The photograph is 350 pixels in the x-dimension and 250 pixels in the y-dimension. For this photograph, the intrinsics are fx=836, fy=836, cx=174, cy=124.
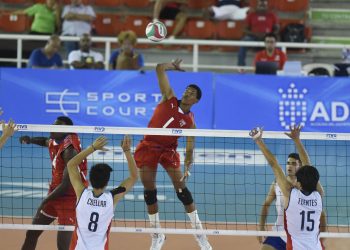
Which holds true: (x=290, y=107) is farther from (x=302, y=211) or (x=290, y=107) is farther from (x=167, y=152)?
(x=302, y=211)

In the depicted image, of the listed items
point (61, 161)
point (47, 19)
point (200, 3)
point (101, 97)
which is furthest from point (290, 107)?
point (61, 161)

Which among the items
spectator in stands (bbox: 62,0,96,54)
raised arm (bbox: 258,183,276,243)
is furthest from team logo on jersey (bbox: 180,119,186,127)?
spectator in stands (bbox: 62,0,96,54)

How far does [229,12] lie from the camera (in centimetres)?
2219

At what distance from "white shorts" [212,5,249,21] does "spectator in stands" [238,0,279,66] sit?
68 cm

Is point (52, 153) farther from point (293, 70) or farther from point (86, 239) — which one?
point (293, 70)

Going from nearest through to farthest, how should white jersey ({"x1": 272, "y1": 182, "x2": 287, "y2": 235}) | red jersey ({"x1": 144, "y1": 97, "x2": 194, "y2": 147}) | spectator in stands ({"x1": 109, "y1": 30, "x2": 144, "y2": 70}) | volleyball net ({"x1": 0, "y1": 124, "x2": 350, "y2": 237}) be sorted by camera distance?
white jersey ({"x1": 272, "y1": 182, "x2": 287, "y2": 235}) → red jersey ({"x1": 144, "y1": 97, "x2": 194, "y2": 147}) → volleyball net ({"x1": 0, "y1": 124, "x2": 350, "y2": 237}) → spectator in stands ({"x1": 109, "y1": 30, "x2": 144, "y2": 70})

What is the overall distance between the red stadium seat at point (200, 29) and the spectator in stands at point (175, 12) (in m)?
0.19

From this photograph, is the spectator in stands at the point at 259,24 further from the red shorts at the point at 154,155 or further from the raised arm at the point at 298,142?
the raised arm at the point at 298,142

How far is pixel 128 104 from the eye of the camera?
18.4 meters

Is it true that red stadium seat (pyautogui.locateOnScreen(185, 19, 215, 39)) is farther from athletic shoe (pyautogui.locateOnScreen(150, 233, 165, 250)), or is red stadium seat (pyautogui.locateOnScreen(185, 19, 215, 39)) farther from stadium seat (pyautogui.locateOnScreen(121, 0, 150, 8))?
athletic shoe (pyautogui.locateOnScreen(150, 233, 165, 250))

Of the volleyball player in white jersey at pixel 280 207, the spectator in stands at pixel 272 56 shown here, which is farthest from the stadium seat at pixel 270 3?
the volleyball player in white jersey at pixel 280 207

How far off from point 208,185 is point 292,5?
984 centimetres

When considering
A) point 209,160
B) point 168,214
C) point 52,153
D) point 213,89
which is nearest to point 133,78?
point 213,89

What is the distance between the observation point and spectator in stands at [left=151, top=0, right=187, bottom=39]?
72.4ft
